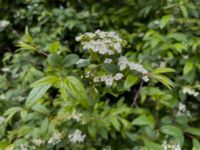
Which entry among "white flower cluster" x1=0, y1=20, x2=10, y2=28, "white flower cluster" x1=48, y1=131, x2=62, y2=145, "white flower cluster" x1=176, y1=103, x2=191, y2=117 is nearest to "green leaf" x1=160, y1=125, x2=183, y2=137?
"white flower cluster" x1=176, y1=103, x2=191, y2=117

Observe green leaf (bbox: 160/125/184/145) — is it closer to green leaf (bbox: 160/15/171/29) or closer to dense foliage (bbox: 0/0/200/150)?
dense foliage (bbox: 0/0/200/150)

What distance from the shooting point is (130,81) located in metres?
1.30

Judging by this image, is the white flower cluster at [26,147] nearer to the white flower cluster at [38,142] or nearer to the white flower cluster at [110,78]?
the white flower cluster at [38,142]

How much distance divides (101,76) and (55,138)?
1.67 feet

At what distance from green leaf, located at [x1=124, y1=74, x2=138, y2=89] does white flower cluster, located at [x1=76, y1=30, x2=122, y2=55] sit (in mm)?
112

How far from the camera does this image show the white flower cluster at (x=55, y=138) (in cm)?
168

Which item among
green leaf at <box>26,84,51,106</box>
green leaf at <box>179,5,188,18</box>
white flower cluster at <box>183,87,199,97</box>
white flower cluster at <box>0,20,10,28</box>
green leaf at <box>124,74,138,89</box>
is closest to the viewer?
green leaf at <box>26,84,51,106</box>

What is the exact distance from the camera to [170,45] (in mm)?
2172

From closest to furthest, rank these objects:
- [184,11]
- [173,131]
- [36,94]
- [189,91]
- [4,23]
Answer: [36,94] < [173,131] < [189,91] < [184,11] < [4,23]

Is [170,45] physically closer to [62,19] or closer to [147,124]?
[147,124]

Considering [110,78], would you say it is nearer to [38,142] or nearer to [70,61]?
[70,61]

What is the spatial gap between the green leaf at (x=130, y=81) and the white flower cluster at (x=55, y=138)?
57 centimetres

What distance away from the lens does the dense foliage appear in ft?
4.45

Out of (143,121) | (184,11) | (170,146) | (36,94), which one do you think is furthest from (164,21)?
(36,94)
